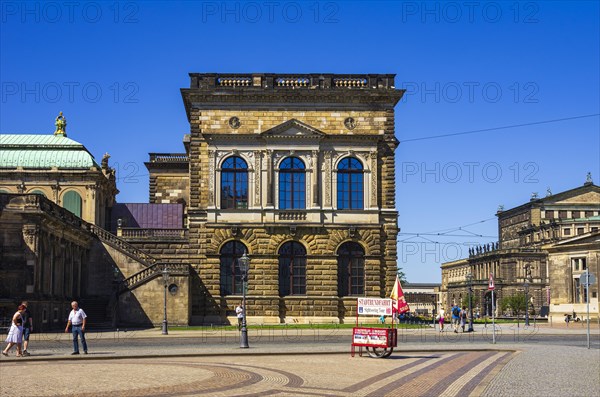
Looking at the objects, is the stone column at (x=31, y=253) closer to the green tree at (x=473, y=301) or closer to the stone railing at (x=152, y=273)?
the stone railing at (x=152, y=273)

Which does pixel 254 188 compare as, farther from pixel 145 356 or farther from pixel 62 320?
pixel 145 356

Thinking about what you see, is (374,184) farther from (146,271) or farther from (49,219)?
(49,219)

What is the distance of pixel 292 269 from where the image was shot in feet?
180

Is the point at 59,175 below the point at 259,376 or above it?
above

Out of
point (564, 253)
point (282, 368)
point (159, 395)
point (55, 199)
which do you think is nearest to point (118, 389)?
point (159, 395)

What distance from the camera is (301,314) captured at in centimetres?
5412

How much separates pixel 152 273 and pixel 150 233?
6.44 metres

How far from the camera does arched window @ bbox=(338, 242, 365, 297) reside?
5484cm

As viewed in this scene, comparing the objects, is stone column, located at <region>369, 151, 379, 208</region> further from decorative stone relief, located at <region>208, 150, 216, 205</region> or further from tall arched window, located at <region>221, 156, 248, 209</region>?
decorative stone relief, located at <region>208, 150, 216, 205</region>

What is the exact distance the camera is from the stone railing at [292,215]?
2158 inches

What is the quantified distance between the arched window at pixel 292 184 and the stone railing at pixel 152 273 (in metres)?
8.02

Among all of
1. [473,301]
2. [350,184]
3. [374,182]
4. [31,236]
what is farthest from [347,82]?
[473,301]

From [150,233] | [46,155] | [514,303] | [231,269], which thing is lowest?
[514,303]

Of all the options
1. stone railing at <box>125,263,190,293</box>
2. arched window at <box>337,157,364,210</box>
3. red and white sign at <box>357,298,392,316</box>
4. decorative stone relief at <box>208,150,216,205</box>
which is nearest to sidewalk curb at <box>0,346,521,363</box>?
red and white sign at <box>357,298,392,316</box>
